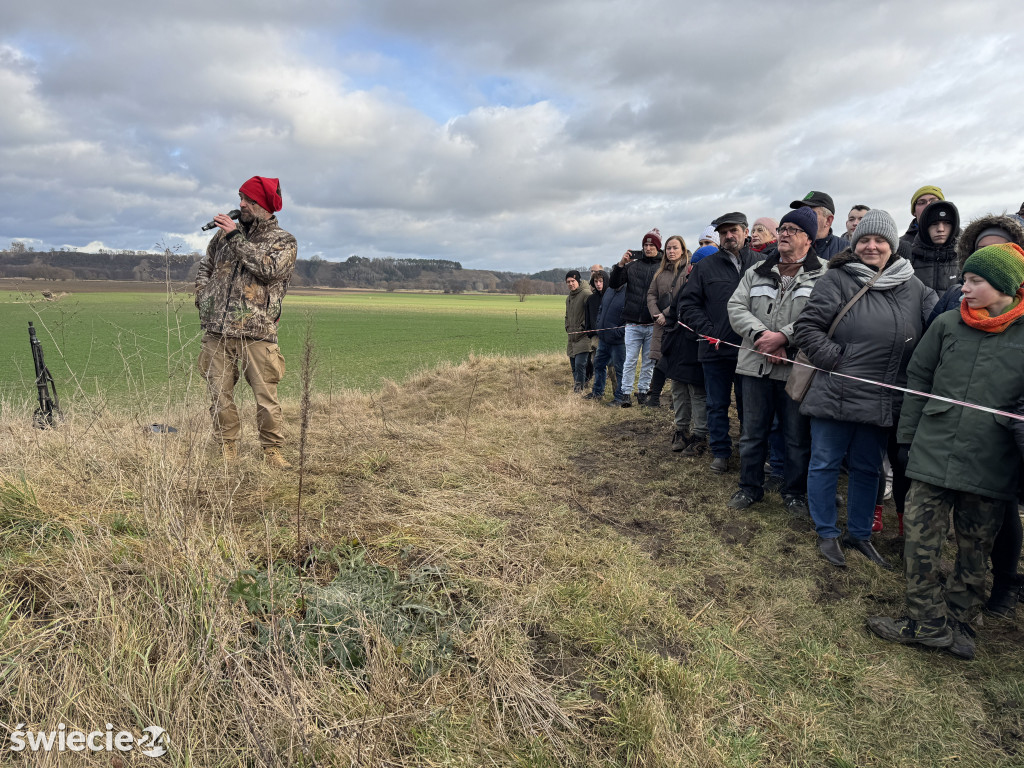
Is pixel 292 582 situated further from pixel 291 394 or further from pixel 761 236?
pixel 291 394

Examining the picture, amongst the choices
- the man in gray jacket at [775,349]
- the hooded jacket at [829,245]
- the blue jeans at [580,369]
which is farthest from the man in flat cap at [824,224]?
the blue jeans at [580,369]

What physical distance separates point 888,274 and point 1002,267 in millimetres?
888

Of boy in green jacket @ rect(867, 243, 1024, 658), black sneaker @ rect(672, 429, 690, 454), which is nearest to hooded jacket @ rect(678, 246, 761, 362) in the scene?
black sneaker @ rect(672, 429, 690, 454)

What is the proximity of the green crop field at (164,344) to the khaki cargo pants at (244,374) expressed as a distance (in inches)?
12.2

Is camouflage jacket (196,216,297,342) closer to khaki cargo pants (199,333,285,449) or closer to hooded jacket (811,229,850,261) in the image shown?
khaki cargo pants (199,333,285,449)

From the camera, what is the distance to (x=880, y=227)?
351 cm

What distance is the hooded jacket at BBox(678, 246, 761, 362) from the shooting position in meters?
5.07

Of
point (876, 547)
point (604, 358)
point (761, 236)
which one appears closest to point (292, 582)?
point (876, 547)

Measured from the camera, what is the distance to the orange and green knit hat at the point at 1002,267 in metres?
2.61

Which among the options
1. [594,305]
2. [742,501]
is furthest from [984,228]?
[594,305]

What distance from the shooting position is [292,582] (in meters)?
2.63

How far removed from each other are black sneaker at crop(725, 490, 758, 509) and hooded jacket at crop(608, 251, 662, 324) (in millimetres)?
3607

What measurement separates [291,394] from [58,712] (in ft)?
30.4

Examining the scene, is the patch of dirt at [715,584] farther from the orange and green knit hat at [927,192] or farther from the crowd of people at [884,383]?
the orange and green knit hat at [927,192]
